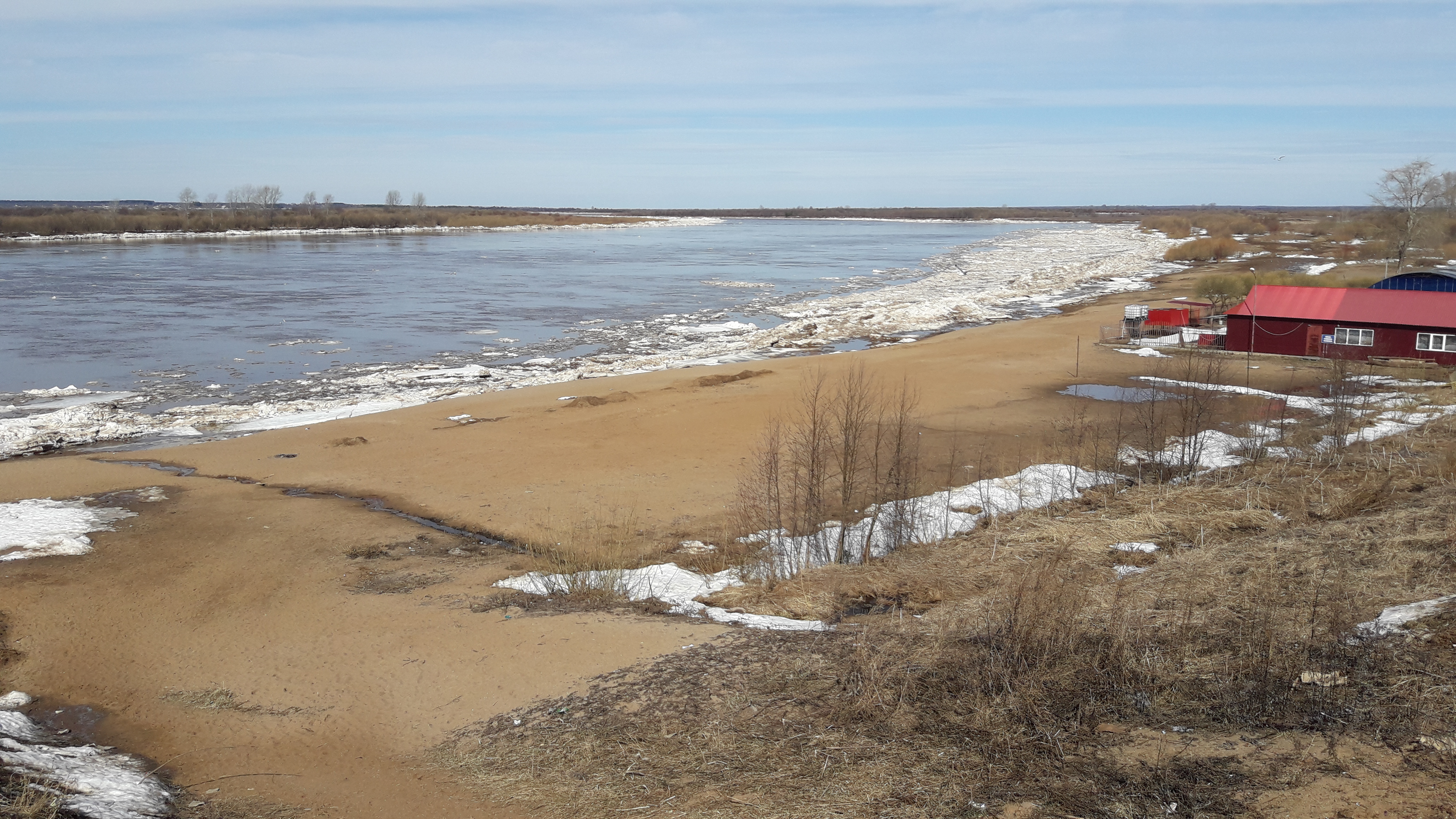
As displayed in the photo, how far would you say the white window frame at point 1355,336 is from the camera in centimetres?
2858

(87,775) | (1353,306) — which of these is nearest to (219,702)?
(87,775)

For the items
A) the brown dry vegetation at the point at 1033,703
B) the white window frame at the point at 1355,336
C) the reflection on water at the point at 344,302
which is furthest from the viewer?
the reflection on water at the point at 344,302

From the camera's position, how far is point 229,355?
109 feet

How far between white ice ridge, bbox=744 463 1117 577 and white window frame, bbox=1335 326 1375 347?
17.1 metres

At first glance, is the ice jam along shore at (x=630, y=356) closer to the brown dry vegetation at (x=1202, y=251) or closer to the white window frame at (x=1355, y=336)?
the brown dry vegetation at (x=1202, y=251)

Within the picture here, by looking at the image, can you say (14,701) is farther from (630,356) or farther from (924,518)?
(630,356)

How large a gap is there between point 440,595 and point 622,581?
2.18 metres

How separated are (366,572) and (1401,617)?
11399 millimetres

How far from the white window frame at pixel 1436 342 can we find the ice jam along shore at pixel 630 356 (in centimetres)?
1645

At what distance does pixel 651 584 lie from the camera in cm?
1210

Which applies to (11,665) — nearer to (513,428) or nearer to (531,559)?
(531,559)

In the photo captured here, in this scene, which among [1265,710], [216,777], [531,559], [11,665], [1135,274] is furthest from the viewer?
[1135,274]

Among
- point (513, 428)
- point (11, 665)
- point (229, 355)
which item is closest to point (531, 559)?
point (11, 665)

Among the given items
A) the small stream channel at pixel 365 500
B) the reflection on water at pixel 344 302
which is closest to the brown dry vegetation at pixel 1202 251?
the reflection on water at pixel 344 302
